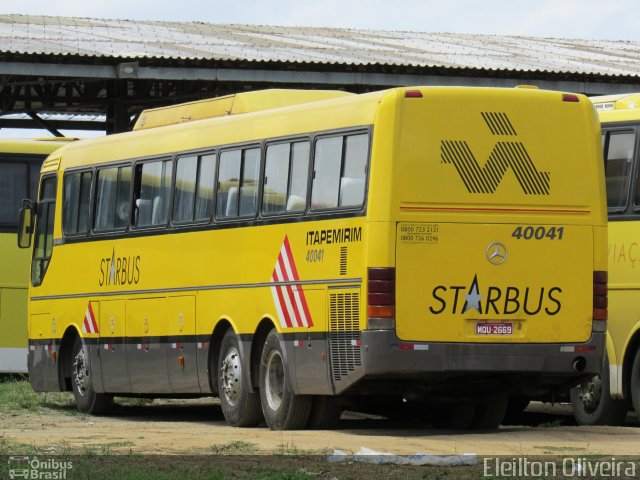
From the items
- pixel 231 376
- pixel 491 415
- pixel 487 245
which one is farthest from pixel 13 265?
pixel 487 245

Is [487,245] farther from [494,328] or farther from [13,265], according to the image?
[13,265]

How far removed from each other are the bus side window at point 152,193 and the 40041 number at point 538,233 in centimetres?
501

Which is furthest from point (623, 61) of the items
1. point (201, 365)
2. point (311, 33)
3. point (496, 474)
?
point (496, 474)

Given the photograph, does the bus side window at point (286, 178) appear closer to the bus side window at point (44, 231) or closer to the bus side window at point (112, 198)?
the bus side window at point (112, 198)

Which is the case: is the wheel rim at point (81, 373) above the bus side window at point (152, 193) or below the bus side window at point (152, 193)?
below

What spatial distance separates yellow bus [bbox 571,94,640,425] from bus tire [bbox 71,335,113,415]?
6051 mm

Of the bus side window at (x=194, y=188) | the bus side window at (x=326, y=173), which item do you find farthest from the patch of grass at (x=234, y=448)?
the bus side window at (x=194, y=188)

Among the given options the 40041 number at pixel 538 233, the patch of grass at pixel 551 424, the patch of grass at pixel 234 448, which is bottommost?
the patch of grass at pixel 234 448

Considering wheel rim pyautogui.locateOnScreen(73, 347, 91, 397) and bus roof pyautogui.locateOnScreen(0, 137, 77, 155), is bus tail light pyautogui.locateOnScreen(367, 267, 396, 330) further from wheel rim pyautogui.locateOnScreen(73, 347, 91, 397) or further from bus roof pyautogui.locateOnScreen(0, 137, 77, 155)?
bus roof pyautogui.locateOnScreen(0, 137, 77, 155)

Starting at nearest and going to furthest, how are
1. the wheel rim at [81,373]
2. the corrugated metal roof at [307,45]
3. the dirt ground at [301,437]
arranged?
the dirt ground at [301,437]
the wheel rim at [81,373]
the corrugated metal roof at [307,45]

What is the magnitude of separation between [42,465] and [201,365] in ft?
22.0

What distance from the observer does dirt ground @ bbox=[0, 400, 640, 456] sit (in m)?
14.0

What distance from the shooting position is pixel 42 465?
12.0 meters

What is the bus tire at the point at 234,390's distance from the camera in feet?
58.1
